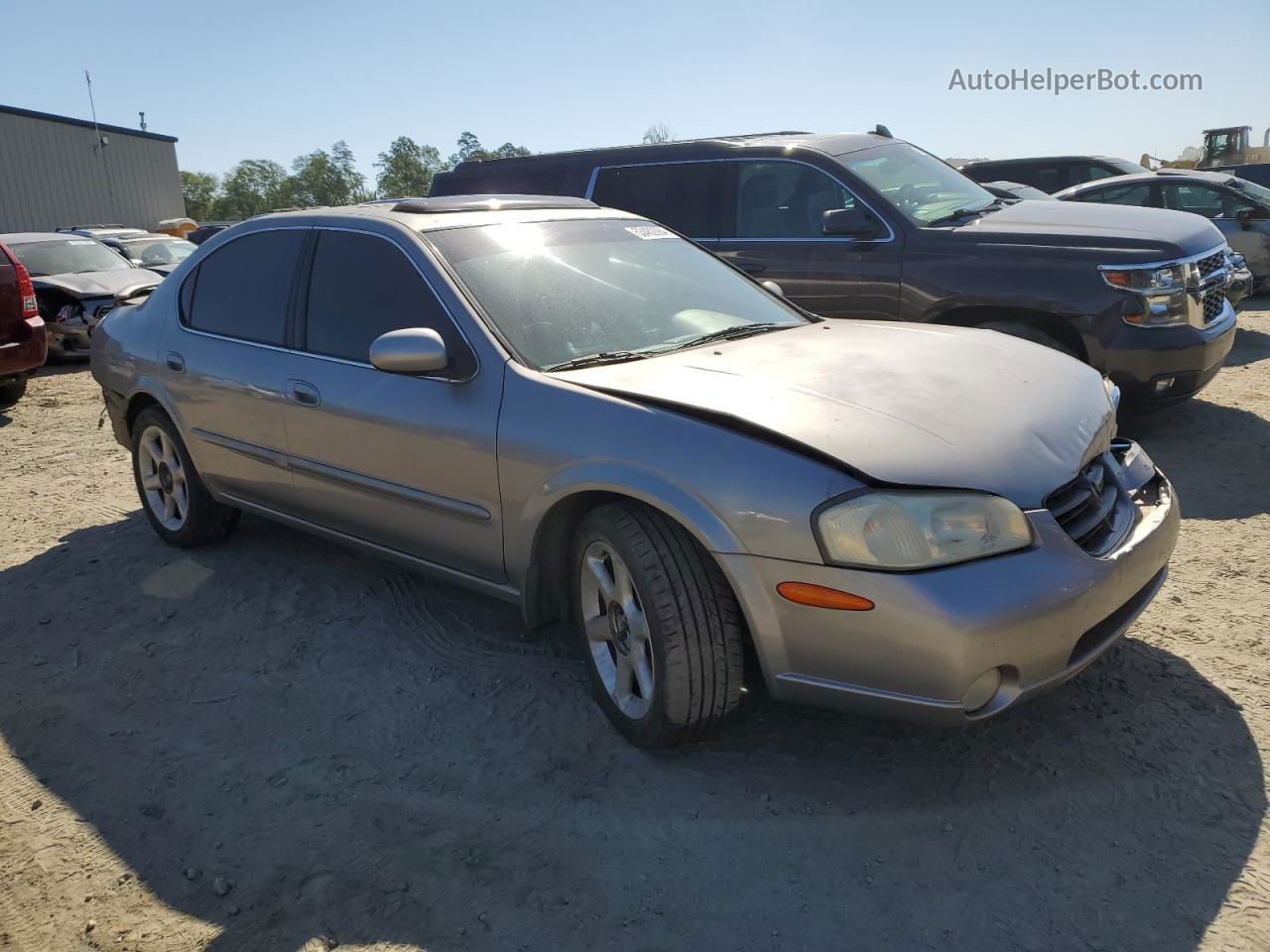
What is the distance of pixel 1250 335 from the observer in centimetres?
955

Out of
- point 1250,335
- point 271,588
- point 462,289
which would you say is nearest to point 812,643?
point 462,289

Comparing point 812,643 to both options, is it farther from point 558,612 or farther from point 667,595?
point 558,612

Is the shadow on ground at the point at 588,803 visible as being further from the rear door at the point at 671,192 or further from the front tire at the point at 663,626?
the rear door at the point at 671,192

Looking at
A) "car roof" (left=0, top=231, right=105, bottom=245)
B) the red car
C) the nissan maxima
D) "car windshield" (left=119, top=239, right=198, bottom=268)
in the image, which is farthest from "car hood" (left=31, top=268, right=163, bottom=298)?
the nissan maxima

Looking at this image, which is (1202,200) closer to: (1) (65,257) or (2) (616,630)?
(2) (616,630)

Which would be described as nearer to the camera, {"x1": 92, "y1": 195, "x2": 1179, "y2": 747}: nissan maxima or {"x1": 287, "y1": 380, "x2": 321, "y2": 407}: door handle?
{"x1": 92, "y1": 195, "x2": 1179, "y2": 747}: nissan maxima

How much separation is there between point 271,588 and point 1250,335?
9.17 m

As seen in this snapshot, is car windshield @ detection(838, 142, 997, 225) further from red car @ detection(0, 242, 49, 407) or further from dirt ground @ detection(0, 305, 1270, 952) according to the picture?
red car @ detection(0, 242, 49, 407)

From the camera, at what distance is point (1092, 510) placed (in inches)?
112

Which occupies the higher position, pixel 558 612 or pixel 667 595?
pixel 667 595

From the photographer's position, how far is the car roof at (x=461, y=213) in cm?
387

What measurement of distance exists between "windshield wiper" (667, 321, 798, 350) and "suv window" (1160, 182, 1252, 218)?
9.36m

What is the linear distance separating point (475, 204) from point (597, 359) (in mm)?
1120

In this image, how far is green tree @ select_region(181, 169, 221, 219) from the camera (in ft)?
271
